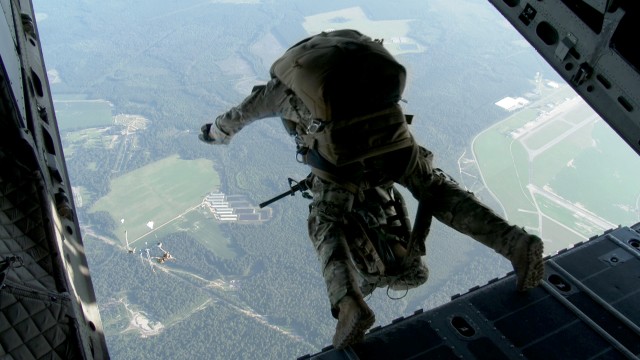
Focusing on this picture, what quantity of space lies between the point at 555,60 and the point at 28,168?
4.86m

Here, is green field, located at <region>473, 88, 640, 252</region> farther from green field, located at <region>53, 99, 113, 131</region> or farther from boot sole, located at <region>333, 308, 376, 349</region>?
green field, located at <region>53, 99, 113, 131</region>

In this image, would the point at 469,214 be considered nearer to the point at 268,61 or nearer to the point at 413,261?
the point at 413,261

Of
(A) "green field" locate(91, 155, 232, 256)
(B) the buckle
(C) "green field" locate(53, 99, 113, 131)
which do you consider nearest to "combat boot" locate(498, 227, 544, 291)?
(B) the buckle

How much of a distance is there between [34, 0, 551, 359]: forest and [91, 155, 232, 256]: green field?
89 cm

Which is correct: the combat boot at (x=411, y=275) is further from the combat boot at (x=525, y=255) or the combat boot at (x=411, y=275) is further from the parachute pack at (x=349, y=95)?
the parachute pack at (x=349, y=95)

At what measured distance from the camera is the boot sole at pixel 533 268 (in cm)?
463

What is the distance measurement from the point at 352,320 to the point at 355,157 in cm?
152

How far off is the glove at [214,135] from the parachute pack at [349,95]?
1.87 metres

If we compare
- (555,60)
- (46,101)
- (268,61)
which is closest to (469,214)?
(555,60)

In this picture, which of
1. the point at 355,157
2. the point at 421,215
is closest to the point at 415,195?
the point at 421,215

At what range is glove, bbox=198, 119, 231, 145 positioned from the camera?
21.5ft

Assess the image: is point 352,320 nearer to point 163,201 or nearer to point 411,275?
point 411,275

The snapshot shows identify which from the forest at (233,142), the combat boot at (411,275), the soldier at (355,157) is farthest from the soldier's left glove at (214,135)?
the forest at (233,142)

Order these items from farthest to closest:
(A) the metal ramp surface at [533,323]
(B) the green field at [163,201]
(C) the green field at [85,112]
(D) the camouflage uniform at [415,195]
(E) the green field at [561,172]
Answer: (C) the green field at [85,112]
(B) the green field at [163,201]
(E) the green field at [561,172]
(D) the camouflage uniform at [415,195]
(A) the metal ramp surface at [533,323]
